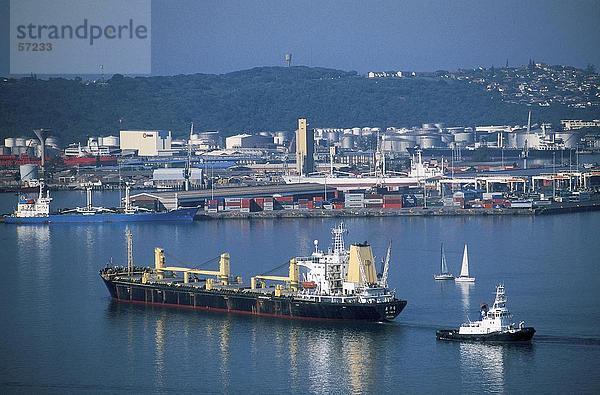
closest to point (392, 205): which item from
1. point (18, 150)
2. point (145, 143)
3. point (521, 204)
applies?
point (521, 204)

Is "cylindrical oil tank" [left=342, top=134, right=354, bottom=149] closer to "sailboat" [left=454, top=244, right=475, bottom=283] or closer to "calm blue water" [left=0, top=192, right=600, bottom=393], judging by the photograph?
"calm blue water" [left=0, top=192, right=600, bottom=393]

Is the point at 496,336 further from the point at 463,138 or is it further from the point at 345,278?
the point at 463,138

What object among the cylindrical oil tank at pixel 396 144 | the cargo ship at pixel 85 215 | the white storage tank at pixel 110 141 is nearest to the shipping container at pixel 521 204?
the cargo ship at pixel 85 215

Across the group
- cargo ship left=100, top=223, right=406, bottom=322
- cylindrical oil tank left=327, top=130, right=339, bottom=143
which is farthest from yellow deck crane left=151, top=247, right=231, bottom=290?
cylindrical oil tank left=327, top=130, right=339, bottom=143

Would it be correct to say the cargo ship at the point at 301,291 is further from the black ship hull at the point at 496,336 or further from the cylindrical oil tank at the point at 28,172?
the cylindrical oil tank at the point at 28,172

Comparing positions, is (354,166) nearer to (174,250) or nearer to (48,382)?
(174,250)

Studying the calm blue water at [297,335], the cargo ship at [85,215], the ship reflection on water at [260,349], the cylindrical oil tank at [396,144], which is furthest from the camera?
the cylindrical oil tank at [396,144]
